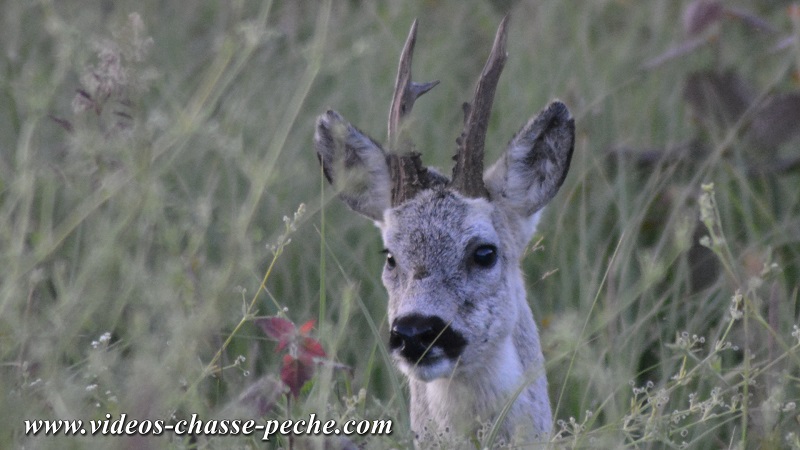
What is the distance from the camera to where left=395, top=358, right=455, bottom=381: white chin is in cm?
386

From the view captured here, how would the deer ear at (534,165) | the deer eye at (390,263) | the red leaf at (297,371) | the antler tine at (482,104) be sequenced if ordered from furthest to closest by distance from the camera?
the deer ear at (534,165) → the deer eye at (390,263) → the antler tine at (482,104) → the red leaf at (297,371)

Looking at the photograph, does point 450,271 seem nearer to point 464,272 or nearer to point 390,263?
point 464,272

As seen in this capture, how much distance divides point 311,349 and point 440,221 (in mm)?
1116

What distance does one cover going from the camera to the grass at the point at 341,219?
131 inches

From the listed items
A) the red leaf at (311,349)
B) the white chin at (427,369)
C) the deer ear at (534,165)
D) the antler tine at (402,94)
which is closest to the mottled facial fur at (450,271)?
the white chin at (427,369)

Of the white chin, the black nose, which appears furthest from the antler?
the white chin

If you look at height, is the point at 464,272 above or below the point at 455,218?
below

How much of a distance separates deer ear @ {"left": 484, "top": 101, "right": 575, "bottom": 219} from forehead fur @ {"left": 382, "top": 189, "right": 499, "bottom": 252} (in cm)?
18

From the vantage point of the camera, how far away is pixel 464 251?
428 centimetres

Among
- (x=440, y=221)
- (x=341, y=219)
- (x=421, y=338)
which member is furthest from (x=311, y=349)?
(x=341, y=219)

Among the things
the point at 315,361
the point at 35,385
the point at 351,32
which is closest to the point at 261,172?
the point at 315,361

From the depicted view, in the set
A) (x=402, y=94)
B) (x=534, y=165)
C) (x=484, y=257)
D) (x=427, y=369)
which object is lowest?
(x=427, y=369)

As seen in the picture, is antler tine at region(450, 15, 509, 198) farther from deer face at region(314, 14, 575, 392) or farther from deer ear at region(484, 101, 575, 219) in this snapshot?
deer ear at region(484, 101, 575, 219)

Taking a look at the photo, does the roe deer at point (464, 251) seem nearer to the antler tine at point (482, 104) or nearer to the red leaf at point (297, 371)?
the antler tine at point (482, 104)
